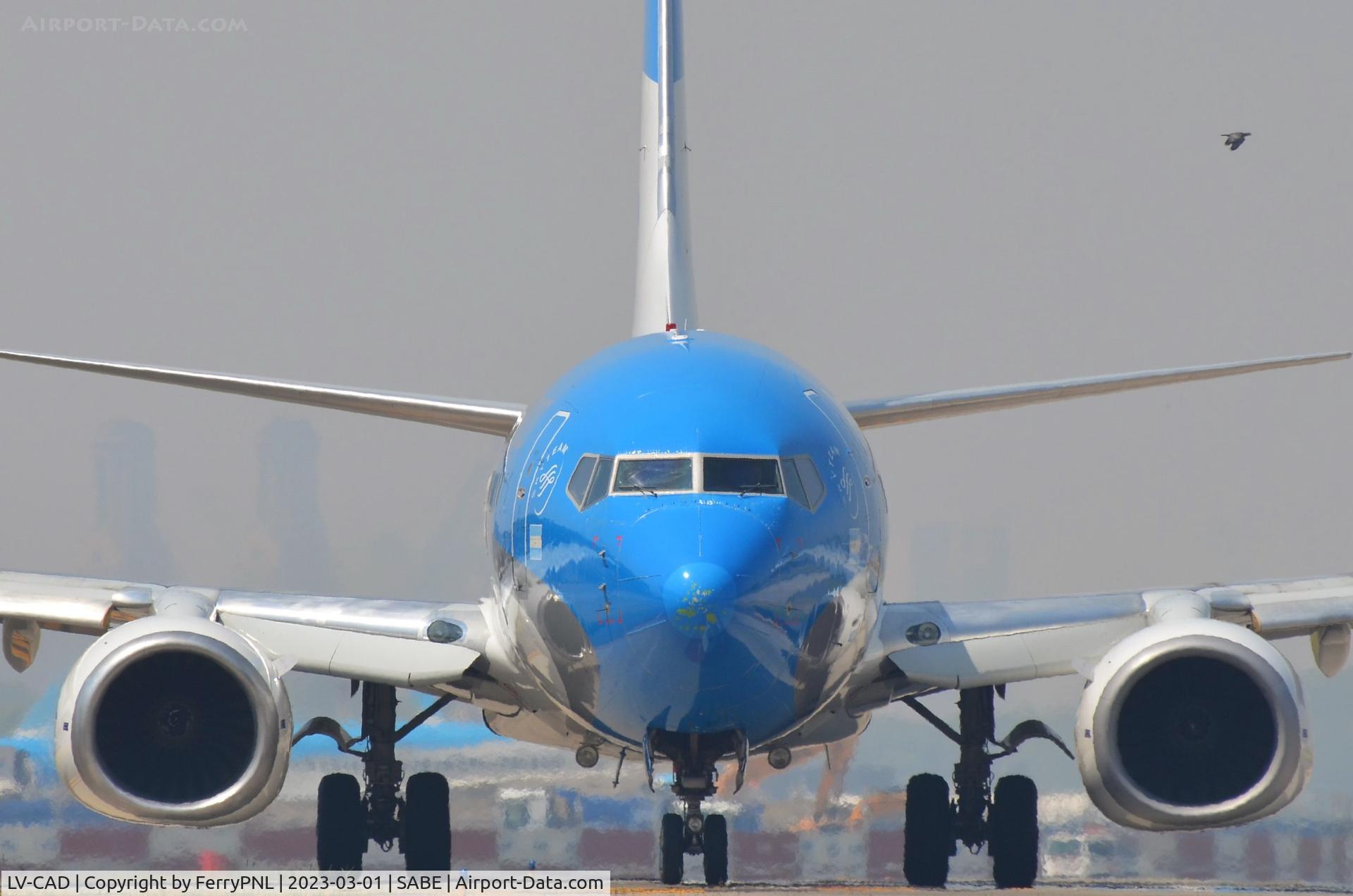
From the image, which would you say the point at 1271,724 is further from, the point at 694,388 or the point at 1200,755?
the point at 694,388

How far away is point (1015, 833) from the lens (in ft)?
67.3

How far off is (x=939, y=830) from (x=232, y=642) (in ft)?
24.7

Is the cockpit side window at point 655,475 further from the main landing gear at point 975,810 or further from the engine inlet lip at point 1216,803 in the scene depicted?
the main landing gear at point 975,810

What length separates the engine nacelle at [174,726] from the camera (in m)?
16.7

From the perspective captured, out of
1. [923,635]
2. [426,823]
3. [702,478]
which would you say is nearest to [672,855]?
[426,823]

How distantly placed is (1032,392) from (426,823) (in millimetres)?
7120

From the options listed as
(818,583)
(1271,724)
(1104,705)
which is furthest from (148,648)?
(1271,724)

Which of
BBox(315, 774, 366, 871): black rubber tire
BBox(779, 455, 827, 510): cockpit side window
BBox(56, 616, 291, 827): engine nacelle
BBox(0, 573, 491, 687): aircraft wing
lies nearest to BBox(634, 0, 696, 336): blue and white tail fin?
BBox(0, 573, 491, 687): aircraft wing

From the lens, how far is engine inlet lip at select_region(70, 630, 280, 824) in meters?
16.7

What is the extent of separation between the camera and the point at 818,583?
1455 centimetres

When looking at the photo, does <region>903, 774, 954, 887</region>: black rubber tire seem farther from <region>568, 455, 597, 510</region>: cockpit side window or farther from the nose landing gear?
<region>568, 455, 597, 510</region>: cockpit side window

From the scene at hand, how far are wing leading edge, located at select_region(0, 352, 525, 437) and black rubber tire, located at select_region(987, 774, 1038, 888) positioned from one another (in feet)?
19.9

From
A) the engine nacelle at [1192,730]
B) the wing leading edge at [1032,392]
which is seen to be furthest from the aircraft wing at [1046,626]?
the wing leading edge at [1032,392]

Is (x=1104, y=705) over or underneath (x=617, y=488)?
underneath
